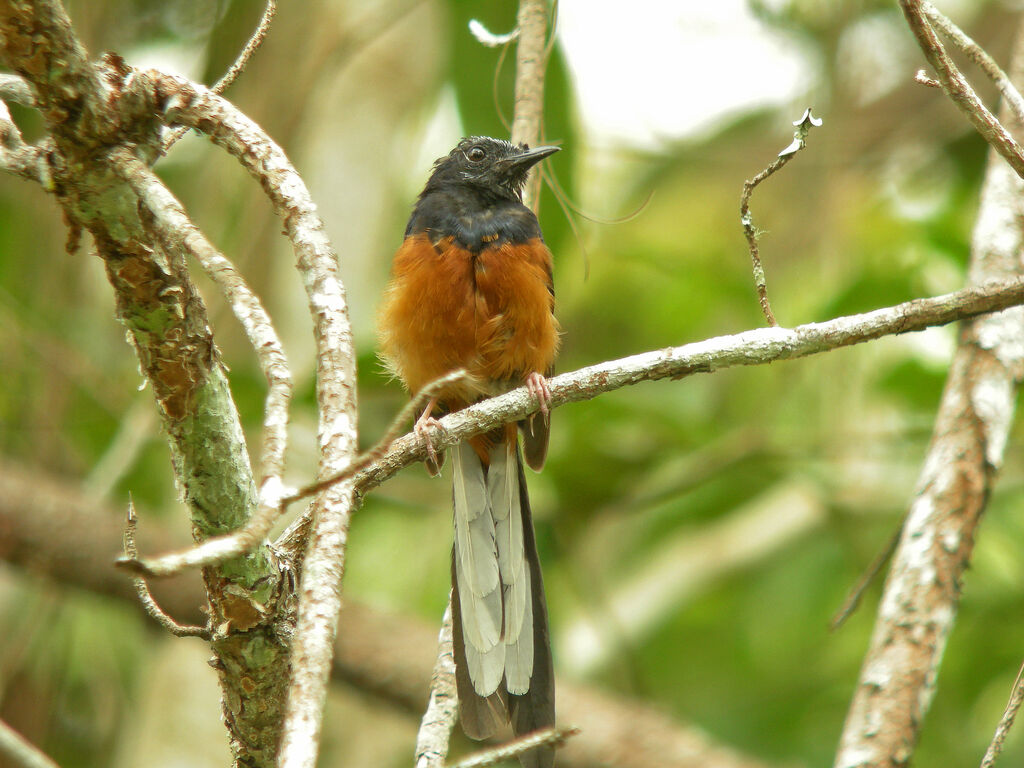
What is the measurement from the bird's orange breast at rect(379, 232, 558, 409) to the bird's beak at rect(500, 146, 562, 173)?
0.41 meters

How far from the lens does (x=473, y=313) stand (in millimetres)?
4203

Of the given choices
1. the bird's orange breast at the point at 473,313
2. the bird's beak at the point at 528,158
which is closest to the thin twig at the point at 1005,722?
the bird's orange breast at the point at 473,313

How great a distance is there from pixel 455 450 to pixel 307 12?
3.87m

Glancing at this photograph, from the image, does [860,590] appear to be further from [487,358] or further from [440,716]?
[487,358]

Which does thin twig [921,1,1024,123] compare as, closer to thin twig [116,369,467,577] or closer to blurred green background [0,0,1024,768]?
thin twig [116,369,467,577]

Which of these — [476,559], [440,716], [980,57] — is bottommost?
[440,716]

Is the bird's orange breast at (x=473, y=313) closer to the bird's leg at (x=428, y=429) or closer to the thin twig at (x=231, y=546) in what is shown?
the bird's leg at (x=428, y=429)

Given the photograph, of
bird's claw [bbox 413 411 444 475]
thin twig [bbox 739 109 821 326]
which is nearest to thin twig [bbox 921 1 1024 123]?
thin twig [bbox 739 109 821 326]

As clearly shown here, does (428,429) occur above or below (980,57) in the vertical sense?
below

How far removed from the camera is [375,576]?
25.3 feet

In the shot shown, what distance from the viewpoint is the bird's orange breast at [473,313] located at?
4199 millimetres

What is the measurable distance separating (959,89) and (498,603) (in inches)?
91.4

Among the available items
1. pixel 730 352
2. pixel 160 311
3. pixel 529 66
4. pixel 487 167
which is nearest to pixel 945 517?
pixel 730 352

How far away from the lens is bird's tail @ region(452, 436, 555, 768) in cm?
351
